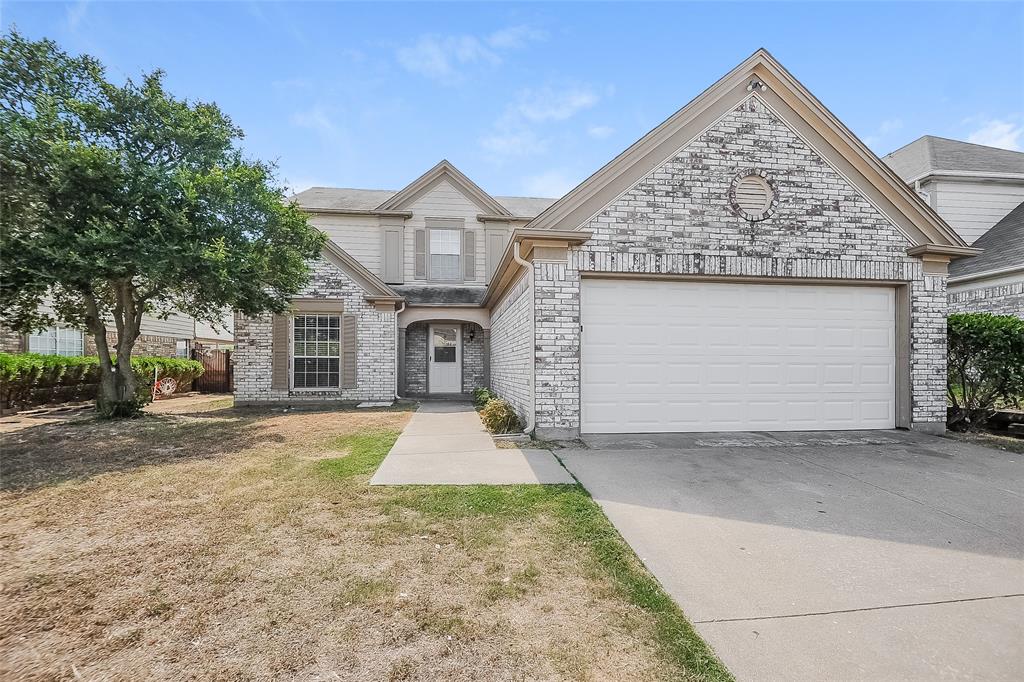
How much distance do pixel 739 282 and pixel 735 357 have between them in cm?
125

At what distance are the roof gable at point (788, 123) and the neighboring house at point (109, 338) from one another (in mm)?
11488

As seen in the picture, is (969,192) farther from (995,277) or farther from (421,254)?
(421,254)

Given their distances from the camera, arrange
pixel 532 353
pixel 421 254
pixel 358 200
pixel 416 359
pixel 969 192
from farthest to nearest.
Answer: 1. pixel 358 200
2. pixel 421 254
3. pixel 416 359
4. pixel 969 192
5. pixel 532 353

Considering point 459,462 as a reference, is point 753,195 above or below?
above

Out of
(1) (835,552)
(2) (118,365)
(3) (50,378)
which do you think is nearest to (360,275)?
(2) (118,365)

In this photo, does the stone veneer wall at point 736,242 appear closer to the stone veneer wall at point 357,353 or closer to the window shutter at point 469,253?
the stone veneer wall at point 357,353

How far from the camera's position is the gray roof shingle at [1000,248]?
1013 centimetres

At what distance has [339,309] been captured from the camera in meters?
12.5

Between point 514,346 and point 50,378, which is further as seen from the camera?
point 50,378

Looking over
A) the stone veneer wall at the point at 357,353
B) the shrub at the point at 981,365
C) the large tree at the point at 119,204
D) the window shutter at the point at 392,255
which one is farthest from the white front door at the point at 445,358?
the shrub at the point at 981,365

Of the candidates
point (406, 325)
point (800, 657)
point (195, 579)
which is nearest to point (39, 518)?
point (195, 579)

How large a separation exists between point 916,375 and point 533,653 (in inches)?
338

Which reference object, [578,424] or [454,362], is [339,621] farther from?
[454,362]

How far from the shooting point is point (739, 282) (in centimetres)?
734
